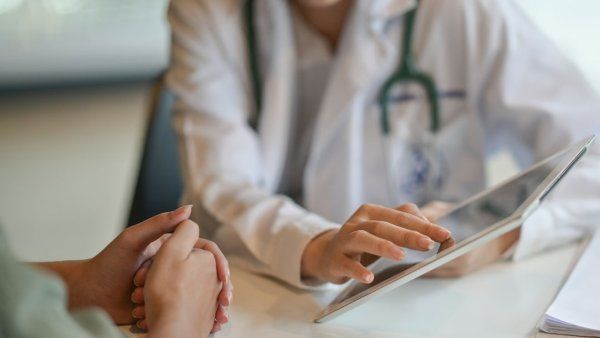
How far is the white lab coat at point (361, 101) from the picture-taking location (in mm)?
977

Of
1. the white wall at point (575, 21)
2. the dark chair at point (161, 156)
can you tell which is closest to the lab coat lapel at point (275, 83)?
the dark chair at point (161, 156)

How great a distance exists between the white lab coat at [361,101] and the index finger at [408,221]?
248mm

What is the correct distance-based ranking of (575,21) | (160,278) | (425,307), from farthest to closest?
(575,21), (425,307), (160,278)

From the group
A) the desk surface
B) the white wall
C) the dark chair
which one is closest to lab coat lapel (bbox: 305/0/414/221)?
the dark chair

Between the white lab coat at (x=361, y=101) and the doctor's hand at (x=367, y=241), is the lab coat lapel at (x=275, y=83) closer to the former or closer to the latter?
the white lab coat at (x=361, y=101)

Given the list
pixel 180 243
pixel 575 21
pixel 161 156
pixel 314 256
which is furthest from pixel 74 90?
pixel 180 243

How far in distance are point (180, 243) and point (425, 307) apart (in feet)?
0.77

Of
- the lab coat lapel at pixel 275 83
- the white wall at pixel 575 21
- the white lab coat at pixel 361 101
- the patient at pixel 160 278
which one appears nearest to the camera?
the patient at pixel 160 278

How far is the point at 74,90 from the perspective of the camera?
3.46 m

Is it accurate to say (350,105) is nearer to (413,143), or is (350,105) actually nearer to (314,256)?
(413,143)

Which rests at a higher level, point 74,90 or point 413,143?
point 413,143

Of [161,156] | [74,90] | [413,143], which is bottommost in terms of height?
[74,90]

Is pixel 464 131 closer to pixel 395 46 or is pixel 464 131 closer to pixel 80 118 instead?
pixel 395 46

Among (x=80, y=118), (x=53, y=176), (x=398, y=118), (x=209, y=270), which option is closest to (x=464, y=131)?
(x=398, y=118)
